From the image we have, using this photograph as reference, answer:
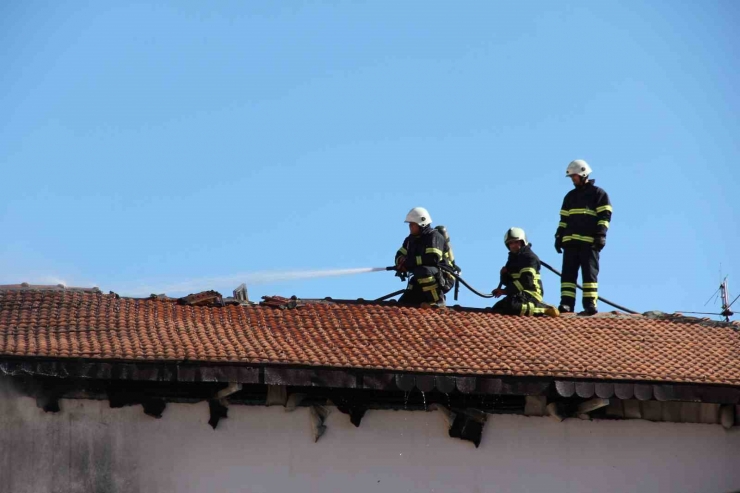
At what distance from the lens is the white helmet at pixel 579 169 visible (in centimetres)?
2089

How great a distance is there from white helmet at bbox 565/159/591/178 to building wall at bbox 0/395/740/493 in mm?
5360

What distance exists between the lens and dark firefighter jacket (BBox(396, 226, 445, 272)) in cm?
2006

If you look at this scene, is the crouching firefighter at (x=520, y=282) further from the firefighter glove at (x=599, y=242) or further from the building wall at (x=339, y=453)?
the building wall at (x=339, y=453)

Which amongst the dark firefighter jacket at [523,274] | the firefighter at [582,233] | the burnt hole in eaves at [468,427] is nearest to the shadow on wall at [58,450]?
the burnt hole in eaves at [468,427]

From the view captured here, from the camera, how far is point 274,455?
629 inches

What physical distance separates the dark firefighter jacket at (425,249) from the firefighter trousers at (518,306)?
121cm

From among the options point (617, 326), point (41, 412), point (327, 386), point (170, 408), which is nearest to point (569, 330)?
point (617, 326)

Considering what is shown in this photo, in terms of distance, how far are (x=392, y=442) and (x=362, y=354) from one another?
1096 mm

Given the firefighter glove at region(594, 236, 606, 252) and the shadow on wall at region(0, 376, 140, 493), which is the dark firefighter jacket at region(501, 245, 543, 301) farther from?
the shadow on wall at region(0, 376, 140, 493)

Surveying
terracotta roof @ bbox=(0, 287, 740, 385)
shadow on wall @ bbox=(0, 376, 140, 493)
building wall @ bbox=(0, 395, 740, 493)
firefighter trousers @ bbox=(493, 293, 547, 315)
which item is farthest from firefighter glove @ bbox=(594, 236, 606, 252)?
shadow on wall @ bbox=(0, 376, 140, 493)

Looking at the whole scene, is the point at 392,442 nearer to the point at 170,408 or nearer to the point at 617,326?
the point at 170,408

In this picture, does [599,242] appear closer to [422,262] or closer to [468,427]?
[422,262]

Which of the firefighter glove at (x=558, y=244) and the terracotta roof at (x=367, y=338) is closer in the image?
the terracotta roof at (x=367, y=338)

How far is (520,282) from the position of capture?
19.8 metres
